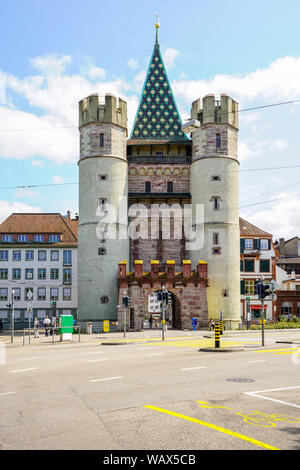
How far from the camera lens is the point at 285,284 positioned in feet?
230

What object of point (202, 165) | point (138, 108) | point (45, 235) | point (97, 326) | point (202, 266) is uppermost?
point (138, 108)

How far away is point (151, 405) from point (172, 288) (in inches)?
1318

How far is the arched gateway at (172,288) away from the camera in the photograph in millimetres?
42281

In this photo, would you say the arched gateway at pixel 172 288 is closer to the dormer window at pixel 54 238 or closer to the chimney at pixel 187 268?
the chimney at pixel 187 268

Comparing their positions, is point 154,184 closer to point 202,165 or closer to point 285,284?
point 202,165

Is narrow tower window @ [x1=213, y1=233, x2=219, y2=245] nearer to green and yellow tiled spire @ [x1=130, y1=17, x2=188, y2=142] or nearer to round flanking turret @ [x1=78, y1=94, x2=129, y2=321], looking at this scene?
round flanking turret @ [x1=78, y1=94, x2=129, y2=321]

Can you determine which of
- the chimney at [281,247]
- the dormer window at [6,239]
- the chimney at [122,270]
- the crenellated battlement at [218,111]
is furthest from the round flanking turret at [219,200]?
the chimney at [281,247]

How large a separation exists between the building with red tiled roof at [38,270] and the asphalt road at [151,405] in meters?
48.9

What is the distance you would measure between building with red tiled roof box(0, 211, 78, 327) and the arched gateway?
2393 cm

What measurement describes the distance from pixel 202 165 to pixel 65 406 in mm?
38990

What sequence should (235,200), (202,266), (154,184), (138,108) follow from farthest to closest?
(138,108) < (154,184) < (235,200) < (202,266)

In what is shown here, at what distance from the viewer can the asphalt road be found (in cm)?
725

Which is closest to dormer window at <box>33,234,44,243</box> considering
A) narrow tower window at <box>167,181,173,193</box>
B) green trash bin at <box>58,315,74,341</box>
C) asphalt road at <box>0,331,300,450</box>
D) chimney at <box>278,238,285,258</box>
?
narrow tower window at <box>167,181,173,193</box>
